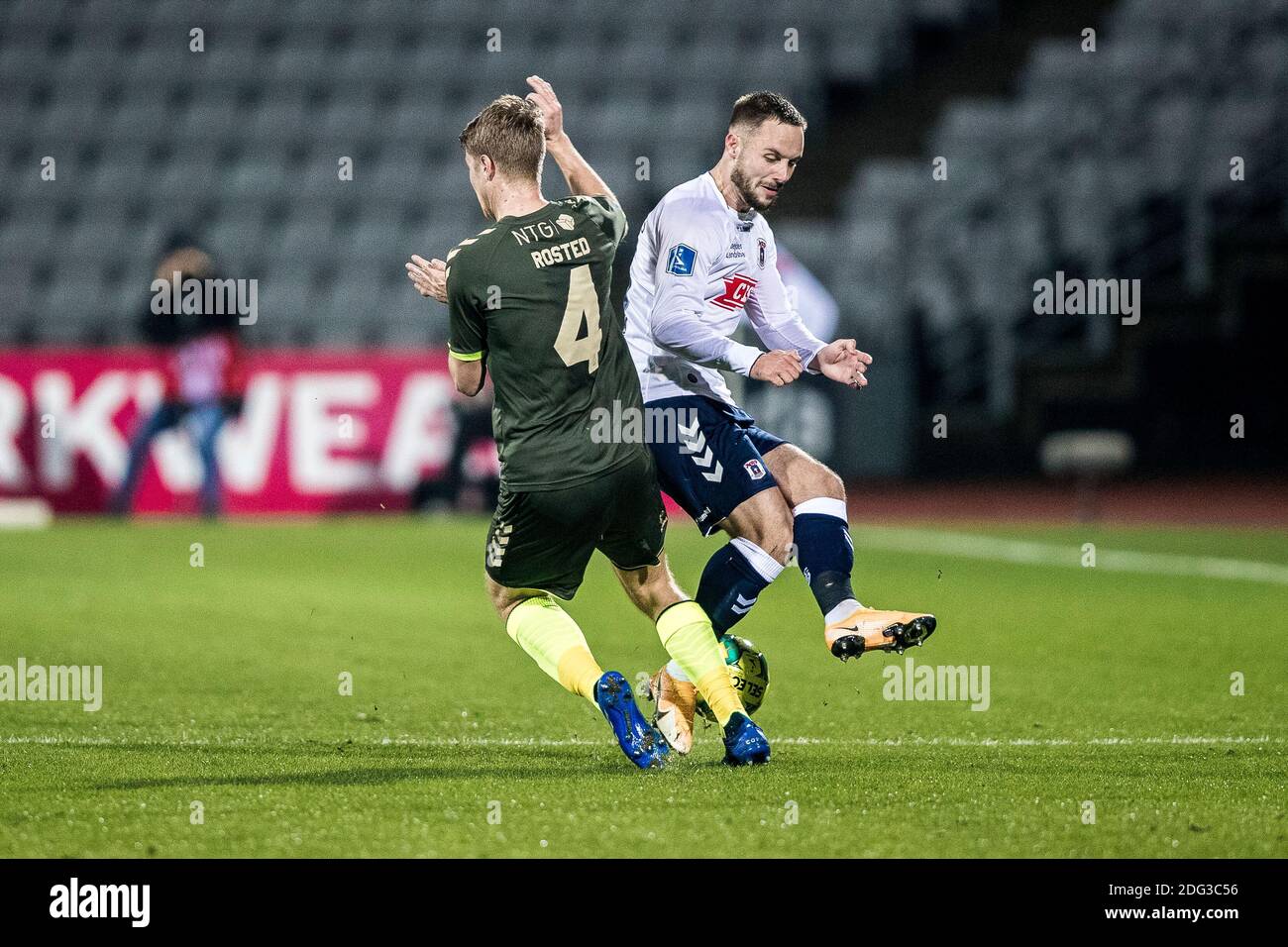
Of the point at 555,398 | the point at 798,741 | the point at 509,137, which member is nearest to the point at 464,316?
the point at 555,398

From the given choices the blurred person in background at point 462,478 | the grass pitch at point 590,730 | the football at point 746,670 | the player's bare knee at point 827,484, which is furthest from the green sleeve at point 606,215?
the blurred person in background at point 462,478

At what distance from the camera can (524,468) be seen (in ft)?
16.6

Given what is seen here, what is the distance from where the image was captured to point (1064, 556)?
12930 millimetres

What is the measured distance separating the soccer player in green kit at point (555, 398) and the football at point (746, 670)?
48 cm

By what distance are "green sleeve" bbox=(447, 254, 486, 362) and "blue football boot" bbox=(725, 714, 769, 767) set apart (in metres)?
1.29

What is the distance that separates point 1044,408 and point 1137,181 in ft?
8.25

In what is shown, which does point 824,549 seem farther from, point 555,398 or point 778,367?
point 555,398

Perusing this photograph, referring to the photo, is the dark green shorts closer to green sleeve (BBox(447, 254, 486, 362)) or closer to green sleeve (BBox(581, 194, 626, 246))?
green sleeve (BBox(447, 254, 486, 362))

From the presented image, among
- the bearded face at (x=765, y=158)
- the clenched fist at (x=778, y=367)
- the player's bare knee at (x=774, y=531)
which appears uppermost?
the bearded face at (x=765, y=158)

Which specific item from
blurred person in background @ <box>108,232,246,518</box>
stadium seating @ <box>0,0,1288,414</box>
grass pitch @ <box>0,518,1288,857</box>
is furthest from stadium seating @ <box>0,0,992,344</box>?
grass pitch @ <box>0,518,1288,857</box>

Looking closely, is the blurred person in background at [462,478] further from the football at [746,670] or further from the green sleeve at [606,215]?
the green sleeve at [606,215]

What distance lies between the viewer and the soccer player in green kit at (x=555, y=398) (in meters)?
4.99

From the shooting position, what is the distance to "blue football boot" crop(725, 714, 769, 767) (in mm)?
5199
